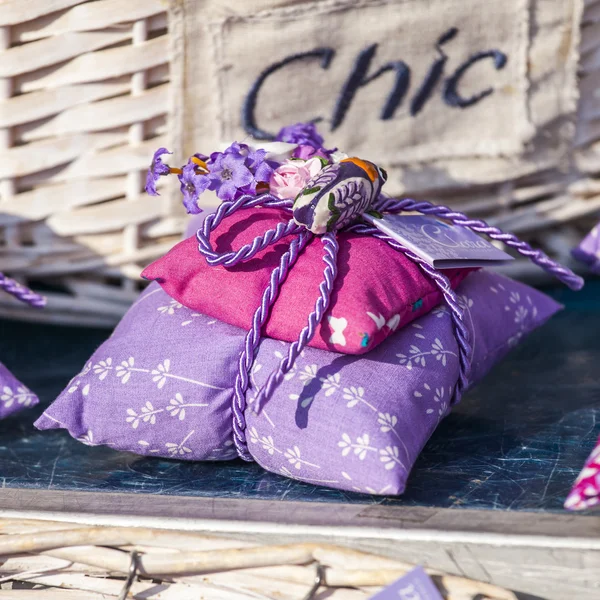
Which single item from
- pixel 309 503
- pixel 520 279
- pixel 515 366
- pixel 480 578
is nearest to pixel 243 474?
pixel 309 503

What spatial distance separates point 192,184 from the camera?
75 centimetres

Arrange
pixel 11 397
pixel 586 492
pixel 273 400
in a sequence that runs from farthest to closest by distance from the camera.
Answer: pixel 11 397 → pixel 273 400 → pixel 586 492

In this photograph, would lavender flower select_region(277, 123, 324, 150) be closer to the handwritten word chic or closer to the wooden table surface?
the handwritten word chic

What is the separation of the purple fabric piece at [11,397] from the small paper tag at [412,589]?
410 millimetres

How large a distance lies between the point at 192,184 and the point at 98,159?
286mm

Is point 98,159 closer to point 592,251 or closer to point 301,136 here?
point 301,136

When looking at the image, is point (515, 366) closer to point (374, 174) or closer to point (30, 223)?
point (374, 174)

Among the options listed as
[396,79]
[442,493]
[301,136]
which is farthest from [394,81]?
[442,493]

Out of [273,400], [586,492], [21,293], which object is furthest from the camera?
[21,293]

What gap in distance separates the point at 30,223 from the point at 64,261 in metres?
0.06

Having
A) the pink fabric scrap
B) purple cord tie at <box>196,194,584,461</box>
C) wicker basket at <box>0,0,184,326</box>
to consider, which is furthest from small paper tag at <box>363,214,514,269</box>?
wicker basket at <box>0,0,184,326</box>

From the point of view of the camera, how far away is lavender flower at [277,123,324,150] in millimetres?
870

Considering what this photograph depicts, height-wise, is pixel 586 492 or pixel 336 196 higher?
pixel 336 196

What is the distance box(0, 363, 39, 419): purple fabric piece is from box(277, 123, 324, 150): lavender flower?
0.37 meters
